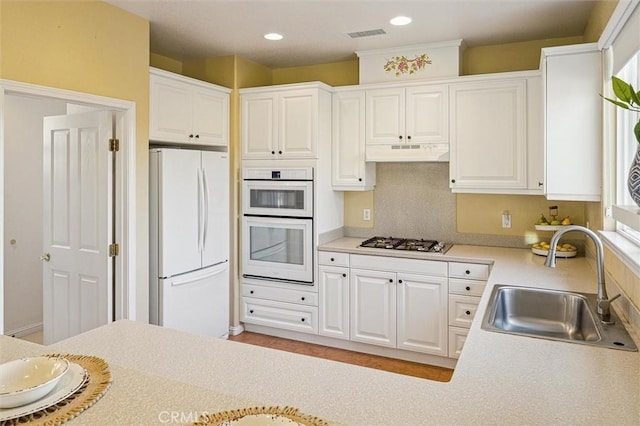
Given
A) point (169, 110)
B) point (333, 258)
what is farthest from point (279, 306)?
point (169, 110)

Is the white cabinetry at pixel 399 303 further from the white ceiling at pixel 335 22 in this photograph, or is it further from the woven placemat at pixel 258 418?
the woven placemat at pixel 258 418

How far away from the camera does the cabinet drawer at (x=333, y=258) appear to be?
3775 mm

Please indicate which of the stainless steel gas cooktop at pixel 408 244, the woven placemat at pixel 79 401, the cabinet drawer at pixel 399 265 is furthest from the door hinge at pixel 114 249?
the woven placemat at pixel 79 401

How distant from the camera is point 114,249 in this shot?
314 cm

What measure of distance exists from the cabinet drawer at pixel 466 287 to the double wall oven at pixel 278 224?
119cm

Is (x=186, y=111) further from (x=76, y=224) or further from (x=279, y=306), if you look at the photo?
(x=279, y=306)

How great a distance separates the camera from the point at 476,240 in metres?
3.93

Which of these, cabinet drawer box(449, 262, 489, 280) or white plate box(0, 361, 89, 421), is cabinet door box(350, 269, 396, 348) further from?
white plate box(0, 361, 89, 421)

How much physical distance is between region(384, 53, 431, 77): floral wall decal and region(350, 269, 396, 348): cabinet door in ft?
5.72

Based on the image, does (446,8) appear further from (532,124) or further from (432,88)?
(532,124)

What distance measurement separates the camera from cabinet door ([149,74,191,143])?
3.33 meters

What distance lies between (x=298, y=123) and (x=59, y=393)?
3145mm

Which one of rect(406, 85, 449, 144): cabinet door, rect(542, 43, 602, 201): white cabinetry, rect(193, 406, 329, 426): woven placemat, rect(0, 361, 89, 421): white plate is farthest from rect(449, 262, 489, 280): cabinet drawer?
rect(0, 361, 89, 421): white plate

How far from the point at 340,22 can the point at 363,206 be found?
174 centimetres
